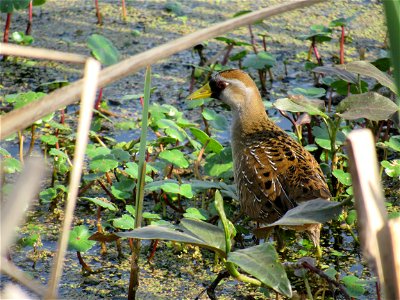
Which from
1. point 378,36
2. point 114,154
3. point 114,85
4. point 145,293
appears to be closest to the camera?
point 145,293

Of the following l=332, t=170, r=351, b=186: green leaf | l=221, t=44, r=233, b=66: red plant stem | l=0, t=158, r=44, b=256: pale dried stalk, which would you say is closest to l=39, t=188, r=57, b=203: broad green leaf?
l=332, t=170, r=351, b=186: green leaf

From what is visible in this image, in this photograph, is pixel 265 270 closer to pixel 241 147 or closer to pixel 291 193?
pixel 291 193

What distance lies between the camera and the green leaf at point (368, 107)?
379cm

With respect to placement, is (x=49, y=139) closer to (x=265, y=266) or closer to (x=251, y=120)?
(x=251, y=120)

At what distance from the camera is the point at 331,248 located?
411cm

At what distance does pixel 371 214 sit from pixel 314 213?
886 mm

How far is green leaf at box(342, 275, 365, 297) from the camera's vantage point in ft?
10.8

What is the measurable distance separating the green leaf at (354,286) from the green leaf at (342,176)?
2.85 ft

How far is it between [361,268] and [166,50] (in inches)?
86.9

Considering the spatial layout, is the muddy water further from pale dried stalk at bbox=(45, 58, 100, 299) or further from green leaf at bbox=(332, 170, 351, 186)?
pale dried stalk at bbox=(45, 58, 100, 299)

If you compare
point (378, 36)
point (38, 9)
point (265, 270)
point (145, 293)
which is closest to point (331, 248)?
point (145, 293)

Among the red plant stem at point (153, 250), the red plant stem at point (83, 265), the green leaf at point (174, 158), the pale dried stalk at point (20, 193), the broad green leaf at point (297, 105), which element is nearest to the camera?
the pale dried stalk at point (20, 193)

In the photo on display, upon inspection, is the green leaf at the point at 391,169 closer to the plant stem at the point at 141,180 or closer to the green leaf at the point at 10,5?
the plant stem at the point at 141,180

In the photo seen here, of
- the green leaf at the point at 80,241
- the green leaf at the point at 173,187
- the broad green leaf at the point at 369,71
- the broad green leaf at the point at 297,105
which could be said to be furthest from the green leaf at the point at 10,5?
the broad green leaf at the point at 369,71
